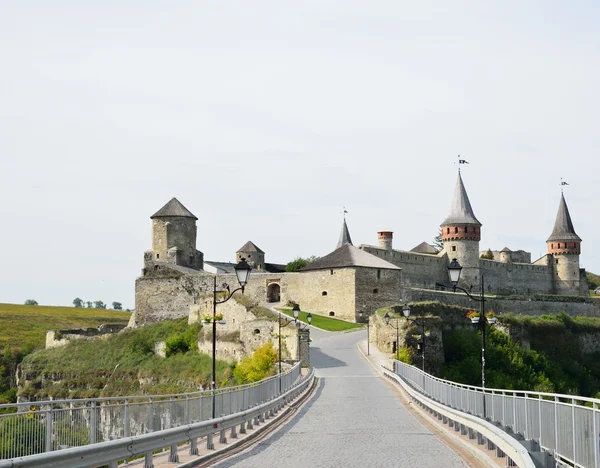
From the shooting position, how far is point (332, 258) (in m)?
82.6

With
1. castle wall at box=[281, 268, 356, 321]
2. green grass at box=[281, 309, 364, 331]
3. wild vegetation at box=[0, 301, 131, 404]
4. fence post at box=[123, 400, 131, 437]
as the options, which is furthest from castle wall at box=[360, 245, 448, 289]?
fence post at box=[123, 400, 131, 437]

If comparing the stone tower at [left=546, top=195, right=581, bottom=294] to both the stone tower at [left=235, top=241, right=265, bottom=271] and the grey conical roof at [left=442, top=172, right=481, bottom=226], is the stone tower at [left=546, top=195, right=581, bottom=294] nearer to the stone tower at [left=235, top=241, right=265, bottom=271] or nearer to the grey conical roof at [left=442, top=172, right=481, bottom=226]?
the grey conical roof at [left=442, top=172, right=481, bottom=226]

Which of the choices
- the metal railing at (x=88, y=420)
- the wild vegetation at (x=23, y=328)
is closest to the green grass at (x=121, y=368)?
the wild vegetation at (x=23, y=328)

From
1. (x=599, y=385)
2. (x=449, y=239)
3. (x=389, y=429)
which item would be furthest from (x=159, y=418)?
(x=449, y=239)

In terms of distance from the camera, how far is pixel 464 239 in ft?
327

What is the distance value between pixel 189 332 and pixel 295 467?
179ft

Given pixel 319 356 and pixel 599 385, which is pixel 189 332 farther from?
pixel 599 385

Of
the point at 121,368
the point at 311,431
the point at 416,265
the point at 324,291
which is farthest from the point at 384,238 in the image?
the point at 311,431

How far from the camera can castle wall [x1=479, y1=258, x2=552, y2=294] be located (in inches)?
4104

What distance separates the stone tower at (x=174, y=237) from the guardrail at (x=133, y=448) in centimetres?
6711

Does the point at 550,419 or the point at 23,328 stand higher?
the point at 23,328

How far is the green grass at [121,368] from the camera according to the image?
196 feet

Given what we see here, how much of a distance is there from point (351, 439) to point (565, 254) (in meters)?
101

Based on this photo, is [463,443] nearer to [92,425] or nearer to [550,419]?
[550,419]
